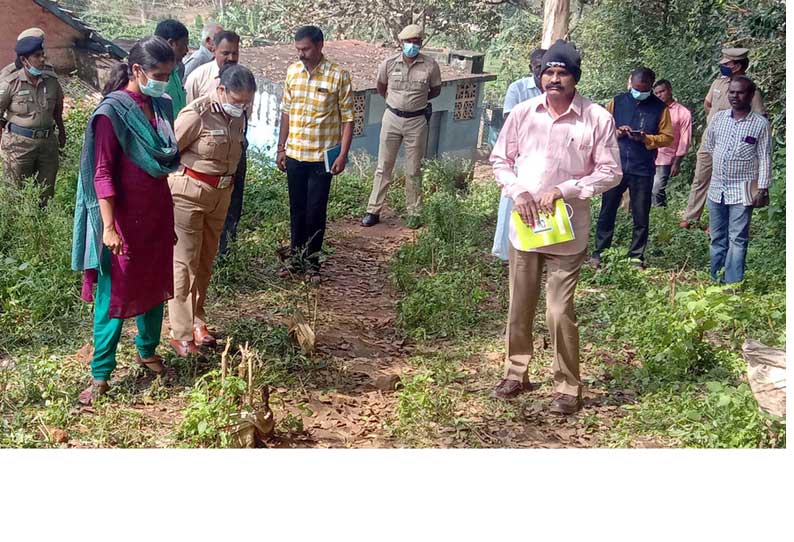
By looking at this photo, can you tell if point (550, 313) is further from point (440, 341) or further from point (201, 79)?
point (201, 79)

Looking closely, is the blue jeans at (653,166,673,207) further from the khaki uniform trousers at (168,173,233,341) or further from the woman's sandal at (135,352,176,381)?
the woman's sandal at (135,352,176,381)

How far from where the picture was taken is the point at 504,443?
4.39m

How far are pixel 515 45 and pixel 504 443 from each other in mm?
10253

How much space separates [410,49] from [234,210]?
7.40 feet

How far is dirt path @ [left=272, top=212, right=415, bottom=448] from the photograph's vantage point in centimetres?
443

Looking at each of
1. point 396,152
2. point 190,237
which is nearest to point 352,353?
point 190,237

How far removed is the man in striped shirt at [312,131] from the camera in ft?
20.6

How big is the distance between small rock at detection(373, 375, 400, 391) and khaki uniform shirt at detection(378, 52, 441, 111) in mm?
3568

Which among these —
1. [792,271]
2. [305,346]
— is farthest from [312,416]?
[792,271]

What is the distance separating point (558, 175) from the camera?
14.3ft

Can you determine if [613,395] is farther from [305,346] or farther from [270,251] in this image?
[270,251]

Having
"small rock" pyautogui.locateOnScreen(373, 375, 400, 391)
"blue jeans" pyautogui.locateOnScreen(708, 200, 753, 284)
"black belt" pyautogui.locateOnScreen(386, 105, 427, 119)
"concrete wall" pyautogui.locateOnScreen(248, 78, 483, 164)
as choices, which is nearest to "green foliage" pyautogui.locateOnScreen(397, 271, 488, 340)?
"small rock" pyautogui.locateOnScreen(373, 375, 400, 391)

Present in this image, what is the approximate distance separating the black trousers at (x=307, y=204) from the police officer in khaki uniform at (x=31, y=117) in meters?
1.66

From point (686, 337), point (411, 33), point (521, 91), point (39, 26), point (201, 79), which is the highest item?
point (411, 33)
